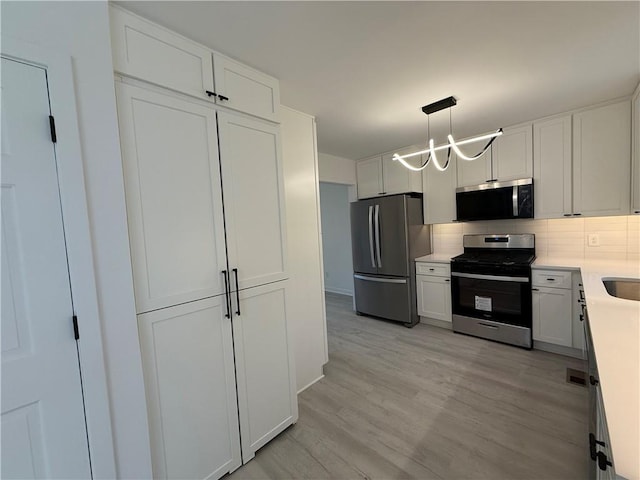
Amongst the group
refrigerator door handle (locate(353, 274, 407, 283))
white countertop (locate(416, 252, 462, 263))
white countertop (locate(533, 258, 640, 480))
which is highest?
white countertop (locate(533, 258, 640, 480))

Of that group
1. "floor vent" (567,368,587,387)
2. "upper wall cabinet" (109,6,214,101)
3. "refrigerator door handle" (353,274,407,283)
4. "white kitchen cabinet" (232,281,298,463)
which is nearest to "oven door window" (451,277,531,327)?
"floor vent" (567,368,587,387)

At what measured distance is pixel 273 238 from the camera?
6.00 ft

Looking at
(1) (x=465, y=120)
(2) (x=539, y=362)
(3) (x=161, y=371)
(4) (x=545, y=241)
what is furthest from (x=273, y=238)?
(4) (x=545, y=241)

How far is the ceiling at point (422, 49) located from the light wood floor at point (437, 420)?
246 cm

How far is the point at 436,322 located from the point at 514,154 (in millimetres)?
2261

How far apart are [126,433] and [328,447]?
119 cm

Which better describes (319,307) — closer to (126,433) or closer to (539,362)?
(126,433)

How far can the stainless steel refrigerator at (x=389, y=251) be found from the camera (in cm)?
357

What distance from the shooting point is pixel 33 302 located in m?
0.99

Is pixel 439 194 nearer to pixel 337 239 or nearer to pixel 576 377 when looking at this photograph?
pixel 576 377

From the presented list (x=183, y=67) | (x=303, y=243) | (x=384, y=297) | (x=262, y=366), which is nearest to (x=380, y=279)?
(x=384, y=297)

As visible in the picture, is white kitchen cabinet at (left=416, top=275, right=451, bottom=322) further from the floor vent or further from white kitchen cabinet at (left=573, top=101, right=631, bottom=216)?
white kitchen cabinet at (left=573, top=101, right=631, bottom=216)

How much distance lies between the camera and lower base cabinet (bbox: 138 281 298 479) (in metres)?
1.32

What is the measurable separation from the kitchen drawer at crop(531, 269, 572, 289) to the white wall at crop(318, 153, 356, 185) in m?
2.60
